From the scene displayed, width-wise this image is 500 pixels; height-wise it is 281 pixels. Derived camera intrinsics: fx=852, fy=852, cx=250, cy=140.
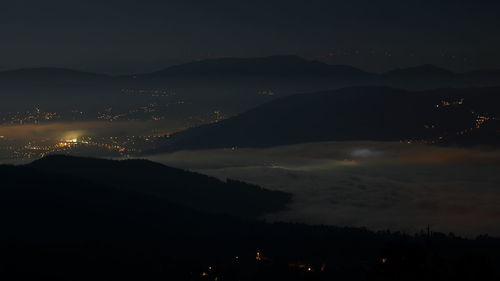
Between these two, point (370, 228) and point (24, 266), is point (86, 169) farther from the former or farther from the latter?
point (24, 266)

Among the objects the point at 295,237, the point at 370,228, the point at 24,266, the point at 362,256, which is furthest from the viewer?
the point at 370,228

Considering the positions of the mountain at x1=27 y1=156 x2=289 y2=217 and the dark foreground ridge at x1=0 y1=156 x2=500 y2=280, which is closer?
the dark foreground ridge at x1=0 y1=156 x2=500 y2=280

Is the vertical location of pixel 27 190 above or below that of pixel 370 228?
above

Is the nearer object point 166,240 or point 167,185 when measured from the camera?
point 166,240

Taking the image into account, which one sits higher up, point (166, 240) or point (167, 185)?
point (167, 185)

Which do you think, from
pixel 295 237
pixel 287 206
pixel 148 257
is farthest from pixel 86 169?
pixel 148 257

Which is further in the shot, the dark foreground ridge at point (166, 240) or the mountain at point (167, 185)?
the mountain at point (167, 185)

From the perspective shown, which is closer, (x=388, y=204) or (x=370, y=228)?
(x=370, y=228)

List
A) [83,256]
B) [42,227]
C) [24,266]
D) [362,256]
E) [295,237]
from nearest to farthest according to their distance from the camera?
[24,266], [83,256], [362,256], [42,227], [295,237]
